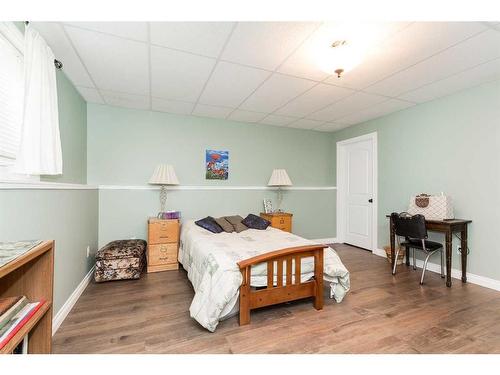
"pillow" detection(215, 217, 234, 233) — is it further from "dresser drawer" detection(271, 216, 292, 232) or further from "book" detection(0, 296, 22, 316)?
"book" detection(0, 296, 22, 316)

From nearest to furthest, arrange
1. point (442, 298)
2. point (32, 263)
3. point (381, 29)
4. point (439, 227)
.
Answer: point (32, 263), point (381, 29), point (442, 298), point (439, 227)

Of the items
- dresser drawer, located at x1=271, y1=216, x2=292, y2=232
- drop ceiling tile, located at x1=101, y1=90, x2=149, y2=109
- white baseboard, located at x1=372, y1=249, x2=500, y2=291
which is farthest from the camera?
dresser drawer, located at x1=271, y1=216, x2=292, y2=232

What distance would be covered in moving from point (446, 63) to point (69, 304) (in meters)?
4.08

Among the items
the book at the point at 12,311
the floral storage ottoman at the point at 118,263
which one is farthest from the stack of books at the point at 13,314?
the floral storage ottoman at the point at 118,263

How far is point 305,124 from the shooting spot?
420 cm

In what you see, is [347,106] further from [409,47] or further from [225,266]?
[225,266]

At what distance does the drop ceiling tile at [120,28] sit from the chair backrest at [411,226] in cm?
→ 322

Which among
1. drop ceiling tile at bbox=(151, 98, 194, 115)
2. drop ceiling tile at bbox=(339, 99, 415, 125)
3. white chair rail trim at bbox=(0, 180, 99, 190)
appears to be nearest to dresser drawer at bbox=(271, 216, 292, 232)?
drop ceiling tile at bbox=(339, 99, 415, 125)

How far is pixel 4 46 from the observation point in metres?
1.44

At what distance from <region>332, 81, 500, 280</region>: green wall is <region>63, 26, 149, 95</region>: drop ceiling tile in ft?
11.5

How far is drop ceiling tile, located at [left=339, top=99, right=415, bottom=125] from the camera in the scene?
10.5 feet

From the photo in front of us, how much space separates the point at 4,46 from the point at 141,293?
7.35ft
